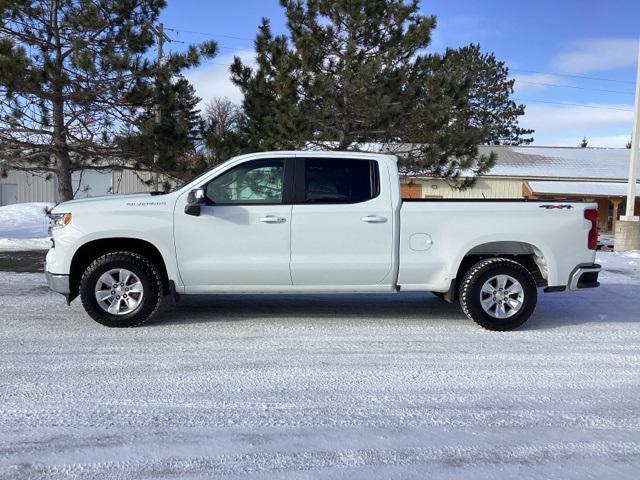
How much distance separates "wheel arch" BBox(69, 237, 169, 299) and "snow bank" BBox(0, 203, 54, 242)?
12008 mm

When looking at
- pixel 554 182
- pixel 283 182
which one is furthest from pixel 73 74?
pixel 554 182

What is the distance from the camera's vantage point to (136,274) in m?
6.17

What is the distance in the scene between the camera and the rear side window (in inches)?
250

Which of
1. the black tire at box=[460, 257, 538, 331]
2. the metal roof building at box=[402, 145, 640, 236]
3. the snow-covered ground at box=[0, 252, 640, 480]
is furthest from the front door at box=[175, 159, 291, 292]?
the metal roof building at box=[402, 145, 640, 236]

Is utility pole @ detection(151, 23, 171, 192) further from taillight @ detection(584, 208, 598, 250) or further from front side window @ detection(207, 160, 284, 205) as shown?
taillight @ detection(584, 208, 598, 250)

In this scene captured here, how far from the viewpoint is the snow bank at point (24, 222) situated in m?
18.9

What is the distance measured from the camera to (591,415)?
4.10 metres

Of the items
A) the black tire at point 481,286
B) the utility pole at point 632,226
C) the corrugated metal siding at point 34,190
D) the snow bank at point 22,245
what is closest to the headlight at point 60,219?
the black tire at point 481,286

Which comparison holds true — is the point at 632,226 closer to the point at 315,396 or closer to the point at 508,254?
the point at 508,254

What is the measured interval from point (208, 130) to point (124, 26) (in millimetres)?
3230

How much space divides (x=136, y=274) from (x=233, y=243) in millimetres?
1085

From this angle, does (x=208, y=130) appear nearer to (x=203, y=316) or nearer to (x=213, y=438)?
(x=203, y=316)

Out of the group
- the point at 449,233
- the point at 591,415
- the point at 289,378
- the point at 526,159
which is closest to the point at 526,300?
the point at 449,233

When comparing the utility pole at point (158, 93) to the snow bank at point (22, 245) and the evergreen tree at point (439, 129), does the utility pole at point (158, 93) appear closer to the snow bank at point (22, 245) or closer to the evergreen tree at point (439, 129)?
the snow bank at point (22, 245)
